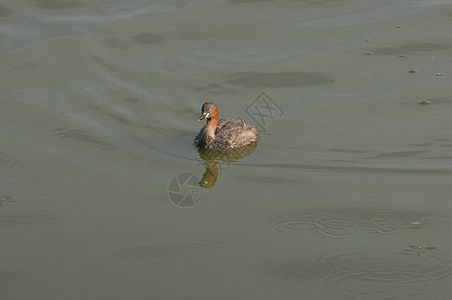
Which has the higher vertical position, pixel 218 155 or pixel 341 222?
pixel 218 155

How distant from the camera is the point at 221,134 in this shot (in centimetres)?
1043

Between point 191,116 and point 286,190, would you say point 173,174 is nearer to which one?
point 286,190

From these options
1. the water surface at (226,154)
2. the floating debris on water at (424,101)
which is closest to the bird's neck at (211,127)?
the water surface at (226,154)

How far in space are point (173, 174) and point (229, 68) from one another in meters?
3.72

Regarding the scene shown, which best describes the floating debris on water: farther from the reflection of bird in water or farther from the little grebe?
the reflection of bird in water

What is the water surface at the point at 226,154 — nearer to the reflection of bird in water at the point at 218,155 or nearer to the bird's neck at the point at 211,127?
the reflection of bird in water at the point at 218,155

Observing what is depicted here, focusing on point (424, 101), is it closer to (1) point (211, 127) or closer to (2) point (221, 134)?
(2) point (221, 134)

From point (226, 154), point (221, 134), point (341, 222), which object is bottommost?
point (341, 222)

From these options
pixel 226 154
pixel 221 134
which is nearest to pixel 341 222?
pixel 226 154

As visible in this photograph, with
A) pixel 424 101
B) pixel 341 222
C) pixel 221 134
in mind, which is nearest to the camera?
pixel 341 222

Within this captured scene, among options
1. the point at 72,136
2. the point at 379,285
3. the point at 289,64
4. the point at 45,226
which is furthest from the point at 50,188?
the point at 289,64

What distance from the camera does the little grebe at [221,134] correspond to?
10.3 meters

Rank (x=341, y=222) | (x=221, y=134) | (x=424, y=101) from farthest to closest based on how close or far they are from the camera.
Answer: (x=424, y=101)
(x=221, y=134)
(x=341, y=222)

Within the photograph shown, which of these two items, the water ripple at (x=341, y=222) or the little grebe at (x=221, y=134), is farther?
the little grebe at (x=221, y=134)
